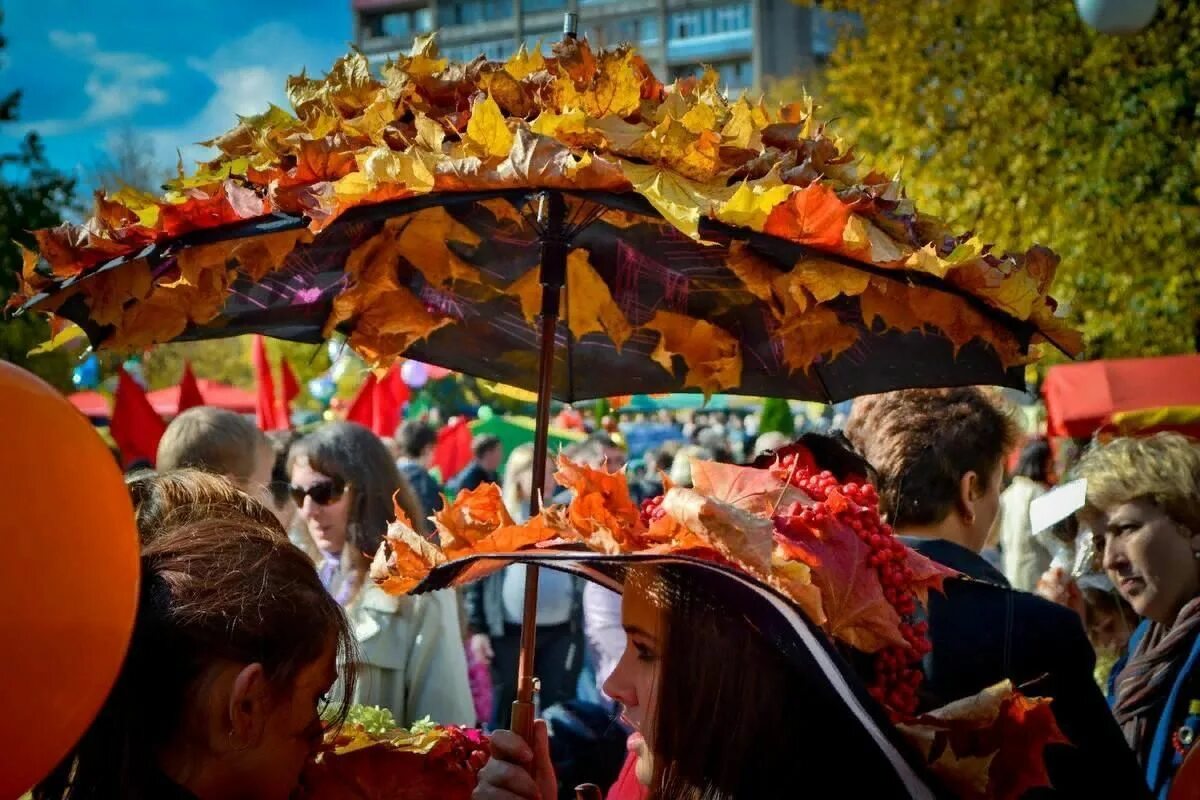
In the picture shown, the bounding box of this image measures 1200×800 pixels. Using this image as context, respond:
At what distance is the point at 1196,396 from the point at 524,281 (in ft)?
23.1

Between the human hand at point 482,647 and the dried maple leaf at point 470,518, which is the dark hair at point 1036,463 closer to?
the human hand at point 482,647

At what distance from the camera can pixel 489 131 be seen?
6.07ft

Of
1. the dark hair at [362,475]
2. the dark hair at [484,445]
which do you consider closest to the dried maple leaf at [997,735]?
the dark hair at [362,475]

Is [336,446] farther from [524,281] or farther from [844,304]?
[844,304]

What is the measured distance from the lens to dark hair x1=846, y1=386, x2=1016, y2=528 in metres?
2.78

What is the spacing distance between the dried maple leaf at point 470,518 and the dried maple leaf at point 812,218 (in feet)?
1.75

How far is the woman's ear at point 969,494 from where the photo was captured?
9.18ft

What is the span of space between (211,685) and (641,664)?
1.93ft

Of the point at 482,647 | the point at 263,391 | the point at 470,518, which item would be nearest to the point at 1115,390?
the point at 482,647

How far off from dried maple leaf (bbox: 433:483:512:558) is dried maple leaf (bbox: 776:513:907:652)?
16.4 inches

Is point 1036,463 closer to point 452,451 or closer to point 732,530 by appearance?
point 452,451

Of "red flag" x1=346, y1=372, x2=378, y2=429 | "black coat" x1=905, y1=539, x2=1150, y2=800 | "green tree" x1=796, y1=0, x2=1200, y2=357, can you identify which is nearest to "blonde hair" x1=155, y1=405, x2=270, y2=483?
"black coat" x1=905, y1=539, x2=1150, y2=800

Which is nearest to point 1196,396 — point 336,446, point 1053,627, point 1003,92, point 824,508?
point 1003,92

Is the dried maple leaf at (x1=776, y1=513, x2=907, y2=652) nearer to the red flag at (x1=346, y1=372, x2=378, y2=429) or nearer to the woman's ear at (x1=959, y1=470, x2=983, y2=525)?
the woman's ear at (x1=959, y1=470, x2=983, y2=525)
